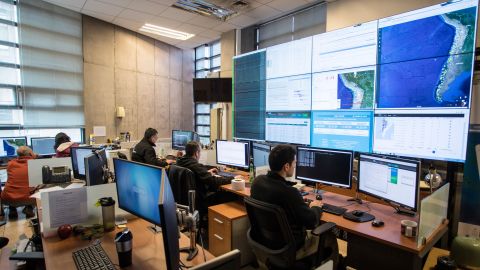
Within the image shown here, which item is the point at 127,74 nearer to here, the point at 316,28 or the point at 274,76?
the point at 274,76

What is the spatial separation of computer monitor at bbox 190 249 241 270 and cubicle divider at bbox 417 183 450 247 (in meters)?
1.34

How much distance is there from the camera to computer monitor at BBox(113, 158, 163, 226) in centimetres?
146

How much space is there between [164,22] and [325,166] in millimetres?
4471

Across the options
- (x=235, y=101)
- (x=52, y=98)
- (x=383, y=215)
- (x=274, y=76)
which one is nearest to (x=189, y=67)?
(x=235, y=101)

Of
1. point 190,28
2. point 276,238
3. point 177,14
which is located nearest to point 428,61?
point 276,238

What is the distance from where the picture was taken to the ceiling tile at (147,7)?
4.51 meters

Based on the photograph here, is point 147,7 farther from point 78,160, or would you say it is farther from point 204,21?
point 78,160

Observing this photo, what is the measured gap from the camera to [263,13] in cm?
488

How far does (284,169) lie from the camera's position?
6.66 ft

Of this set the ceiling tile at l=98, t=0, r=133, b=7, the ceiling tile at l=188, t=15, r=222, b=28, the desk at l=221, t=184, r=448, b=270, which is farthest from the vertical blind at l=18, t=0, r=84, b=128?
the desk at l=221, t=184, r=448, b=270

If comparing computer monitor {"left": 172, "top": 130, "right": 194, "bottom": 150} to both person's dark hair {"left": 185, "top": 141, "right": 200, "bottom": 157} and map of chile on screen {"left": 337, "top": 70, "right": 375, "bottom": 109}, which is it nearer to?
person's dark hair {"left": 185, "top": 141, "right": 200, "bottom": 157}

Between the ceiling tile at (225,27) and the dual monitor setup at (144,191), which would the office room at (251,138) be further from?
the ceiling tile at (225,27)

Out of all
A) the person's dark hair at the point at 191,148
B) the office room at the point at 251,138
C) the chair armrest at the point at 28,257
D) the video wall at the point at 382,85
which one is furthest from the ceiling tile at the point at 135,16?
the chair armrest at the point at 28,257

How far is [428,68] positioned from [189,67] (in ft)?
20.6
